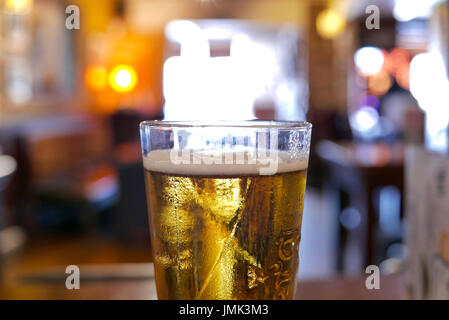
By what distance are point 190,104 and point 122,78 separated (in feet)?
5.40

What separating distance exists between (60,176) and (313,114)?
4.55m

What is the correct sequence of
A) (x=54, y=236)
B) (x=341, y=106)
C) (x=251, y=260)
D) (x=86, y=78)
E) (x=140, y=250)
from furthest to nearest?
(x=341, y=106) < (x=86, y=78) < (x=54, y=236) < (x=140, y=250) < (x=251, y=260)

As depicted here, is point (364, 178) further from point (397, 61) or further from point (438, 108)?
point (397, 61)

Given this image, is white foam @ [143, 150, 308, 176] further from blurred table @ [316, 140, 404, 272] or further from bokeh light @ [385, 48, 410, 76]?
bokeh light @ [385, 48, 410, 76]

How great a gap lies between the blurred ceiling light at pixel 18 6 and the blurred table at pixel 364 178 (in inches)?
129

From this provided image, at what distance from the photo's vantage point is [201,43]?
1111 centimetres

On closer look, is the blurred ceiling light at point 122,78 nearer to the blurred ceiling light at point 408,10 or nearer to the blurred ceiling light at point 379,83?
the blurred ceiling light at point 408,10

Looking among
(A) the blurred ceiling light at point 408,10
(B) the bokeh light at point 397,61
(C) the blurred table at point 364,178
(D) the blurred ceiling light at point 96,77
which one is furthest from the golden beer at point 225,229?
(B) the bokeh light at point 397,61

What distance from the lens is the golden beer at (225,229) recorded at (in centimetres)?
48

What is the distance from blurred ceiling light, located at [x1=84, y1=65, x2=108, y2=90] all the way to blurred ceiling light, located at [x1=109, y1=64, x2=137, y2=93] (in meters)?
0.36

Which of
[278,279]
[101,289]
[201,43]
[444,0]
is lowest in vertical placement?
[101,289]

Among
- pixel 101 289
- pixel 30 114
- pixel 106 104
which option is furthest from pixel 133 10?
pixel 101 289

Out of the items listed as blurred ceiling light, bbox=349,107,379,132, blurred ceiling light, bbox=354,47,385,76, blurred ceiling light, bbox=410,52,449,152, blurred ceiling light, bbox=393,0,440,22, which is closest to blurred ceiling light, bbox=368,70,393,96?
blurred ceiling light, bbox=354,47,385,76

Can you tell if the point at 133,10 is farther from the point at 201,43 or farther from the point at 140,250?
the point at 140,250
